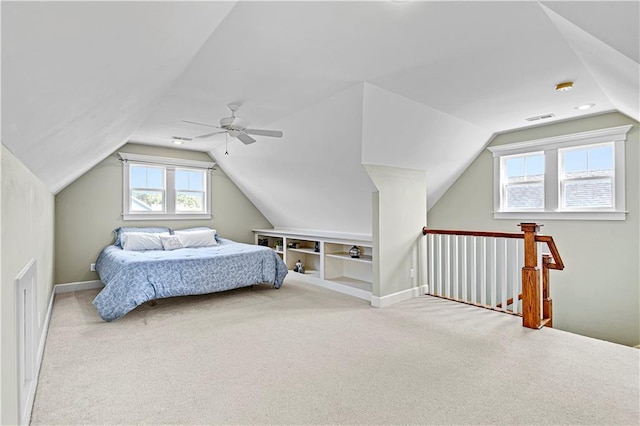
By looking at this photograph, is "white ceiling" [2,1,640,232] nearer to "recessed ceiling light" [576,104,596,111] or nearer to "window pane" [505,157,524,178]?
"recessed ceiling light" [576,104,596,111]

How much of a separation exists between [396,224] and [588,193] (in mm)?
2520

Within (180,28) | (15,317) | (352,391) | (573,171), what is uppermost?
(180,28)

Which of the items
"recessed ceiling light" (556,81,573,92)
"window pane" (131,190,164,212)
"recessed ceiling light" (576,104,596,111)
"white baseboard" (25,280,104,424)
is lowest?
"white baseboard" (25,280,104,424)

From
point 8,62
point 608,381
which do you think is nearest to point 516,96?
point 608,381

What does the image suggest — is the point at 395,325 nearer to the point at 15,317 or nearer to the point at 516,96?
the point at 516,96

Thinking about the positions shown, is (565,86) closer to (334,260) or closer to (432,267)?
(432,267)

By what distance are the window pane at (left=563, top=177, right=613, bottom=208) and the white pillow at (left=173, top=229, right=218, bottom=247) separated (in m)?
5.42

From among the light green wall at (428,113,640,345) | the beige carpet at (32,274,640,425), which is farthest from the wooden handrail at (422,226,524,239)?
the beige carpet at (32,274,640,425)

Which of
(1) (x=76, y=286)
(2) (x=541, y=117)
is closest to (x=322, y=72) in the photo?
(2) (x=541, y=117)

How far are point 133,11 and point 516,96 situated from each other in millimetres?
3616

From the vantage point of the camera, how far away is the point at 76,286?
525cm

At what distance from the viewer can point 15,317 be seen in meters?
1.71

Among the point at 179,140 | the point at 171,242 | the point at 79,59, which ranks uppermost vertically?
the point at 179,140

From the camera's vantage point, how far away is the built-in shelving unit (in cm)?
508
